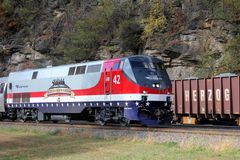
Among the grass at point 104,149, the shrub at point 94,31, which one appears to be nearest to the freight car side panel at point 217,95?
the grass at point 104,149

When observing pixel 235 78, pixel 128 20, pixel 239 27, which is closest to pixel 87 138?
pixel 235 78

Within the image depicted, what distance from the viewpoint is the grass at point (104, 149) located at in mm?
15516

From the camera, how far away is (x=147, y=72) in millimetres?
23609

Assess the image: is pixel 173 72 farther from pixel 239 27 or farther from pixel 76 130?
pixel 76 130

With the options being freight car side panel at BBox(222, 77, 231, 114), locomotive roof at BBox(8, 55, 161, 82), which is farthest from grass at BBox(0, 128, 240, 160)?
freight car side panel at BBox(222, 77, 231, 114)

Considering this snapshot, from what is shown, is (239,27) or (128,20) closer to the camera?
(239,27)

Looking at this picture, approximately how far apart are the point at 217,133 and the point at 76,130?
8.60 meters

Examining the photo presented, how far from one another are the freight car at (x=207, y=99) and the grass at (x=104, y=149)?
312 inches

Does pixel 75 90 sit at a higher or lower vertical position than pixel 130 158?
higher

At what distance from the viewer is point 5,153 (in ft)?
58.7

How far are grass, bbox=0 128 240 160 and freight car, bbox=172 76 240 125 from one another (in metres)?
7.92

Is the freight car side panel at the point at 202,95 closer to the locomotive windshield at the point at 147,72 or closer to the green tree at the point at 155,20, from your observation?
the locomotive windshield at the point at 147,72

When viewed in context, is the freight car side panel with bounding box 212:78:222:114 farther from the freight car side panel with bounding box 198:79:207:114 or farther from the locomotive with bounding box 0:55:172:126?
the locomotive with bounding box 0:55:172:126

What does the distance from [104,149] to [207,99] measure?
11.5 metres
